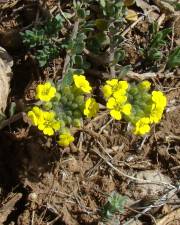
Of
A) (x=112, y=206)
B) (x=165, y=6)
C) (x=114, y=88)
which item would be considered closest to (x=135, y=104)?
(x=114, y=88)

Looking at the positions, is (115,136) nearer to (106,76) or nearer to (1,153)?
(106,76)

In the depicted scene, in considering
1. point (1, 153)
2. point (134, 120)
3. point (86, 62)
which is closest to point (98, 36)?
point (86, 62)

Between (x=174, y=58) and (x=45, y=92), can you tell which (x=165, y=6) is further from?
(x=45, y=92)

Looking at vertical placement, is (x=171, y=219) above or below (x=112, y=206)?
below

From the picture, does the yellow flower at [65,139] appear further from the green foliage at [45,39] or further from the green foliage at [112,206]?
the green foliage at [45,39]

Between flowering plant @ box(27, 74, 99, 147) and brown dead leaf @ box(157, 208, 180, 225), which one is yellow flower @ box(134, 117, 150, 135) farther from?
brown dead leaf @ box(157, 208, 180, 225)

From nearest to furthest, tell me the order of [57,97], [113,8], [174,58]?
[57,97]
[113,8]
[174,58]

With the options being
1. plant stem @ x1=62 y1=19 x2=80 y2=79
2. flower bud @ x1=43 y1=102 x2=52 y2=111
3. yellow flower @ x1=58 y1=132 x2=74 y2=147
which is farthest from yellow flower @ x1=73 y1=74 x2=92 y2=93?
plant stem @ x1=62 y1=19 x2=80 y2=79
